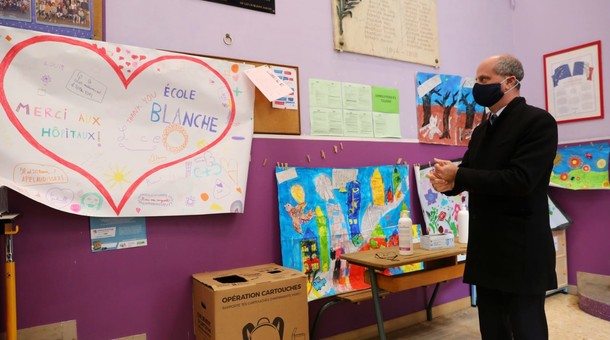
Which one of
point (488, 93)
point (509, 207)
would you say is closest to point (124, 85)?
point (488, 93)

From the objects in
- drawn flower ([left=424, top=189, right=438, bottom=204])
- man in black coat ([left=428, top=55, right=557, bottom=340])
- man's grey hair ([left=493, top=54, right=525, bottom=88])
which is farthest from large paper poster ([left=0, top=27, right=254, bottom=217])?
drawn flower ([left=424, top=189, right=438, bottom=204])

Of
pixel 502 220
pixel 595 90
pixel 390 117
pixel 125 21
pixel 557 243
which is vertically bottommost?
pixel 557 243

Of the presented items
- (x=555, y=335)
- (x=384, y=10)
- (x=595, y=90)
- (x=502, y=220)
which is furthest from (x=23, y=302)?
(x=595, y=90)

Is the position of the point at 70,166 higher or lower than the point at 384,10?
lower

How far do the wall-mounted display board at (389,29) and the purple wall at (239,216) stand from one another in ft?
0.23

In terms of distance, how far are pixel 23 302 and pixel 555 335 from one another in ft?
9.93

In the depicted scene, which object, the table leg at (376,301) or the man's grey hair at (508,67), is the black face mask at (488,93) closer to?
the man's grey hair at (508,67)

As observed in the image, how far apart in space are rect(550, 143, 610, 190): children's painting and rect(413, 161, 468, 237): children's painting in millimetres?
1074

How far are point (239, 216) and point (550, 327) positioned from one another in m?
2.27

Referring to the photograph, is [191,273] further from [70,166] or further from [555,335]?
[555,335]

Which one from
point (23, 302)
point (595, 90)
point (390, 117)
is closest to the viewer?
point (23, 302)

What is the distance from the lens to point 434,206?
3.07m

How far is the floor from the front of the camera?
8.75 feet

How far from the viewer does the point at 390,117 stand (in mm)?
2912
